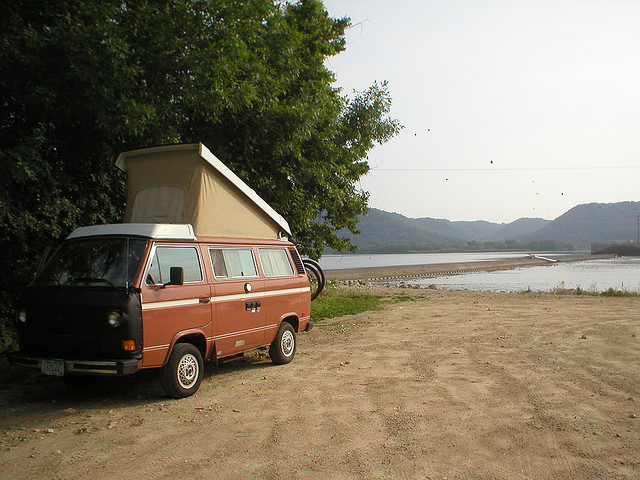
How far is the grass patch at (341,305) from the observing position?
17641 mm

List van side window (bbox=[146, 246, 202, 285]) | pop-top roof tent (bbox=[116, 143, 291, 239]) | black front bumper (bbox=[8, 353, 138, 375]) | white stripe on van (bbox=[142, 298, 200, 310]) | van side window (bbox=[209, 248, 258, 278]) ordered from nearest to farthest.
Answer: black front bumper (bbox=[8, 353, 138, 375]) < white stripe on van (bbox=[142, 298, 200, 310]) < van side window (bbox=[146, 246, 202, 285]) < van side window (bbox=[209, 248, 258, 278]) < pop-top roof tent (bbox=[116, 143, 291, 239])

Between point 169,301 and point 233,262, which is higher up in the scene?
point 233,262

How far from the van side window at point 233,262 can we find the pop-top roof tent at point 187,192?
341mm

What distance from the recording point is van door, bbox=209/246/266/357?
8102 millimetres

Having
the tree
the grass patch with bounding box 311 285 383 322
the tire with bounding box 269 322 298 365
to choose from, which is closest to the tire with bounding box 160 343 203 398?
the tire with bounding box 269 322 298 365

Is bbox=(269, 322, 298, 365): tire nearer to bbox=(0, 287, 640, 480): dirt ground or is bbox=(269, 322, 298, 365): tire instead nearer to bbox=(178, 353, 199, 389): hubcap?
bbox=(0, 287, 640, 480): dirt ground

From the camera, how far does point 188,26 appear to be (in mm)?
10938

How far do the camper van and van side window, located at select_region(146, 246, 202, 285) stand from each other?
15 mm

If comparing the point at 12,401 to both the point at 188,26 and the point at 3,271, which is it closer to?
the point at 3,271

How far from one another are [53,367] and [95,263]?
1371mm

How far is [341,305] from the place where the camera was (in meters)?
19.8

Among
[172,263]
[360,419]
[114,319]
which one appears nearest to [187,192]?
[172,263]

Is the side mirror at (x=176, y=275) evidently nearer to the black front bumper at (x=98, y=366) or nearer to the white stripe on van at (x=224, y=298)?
the white stripe on van at (x=224, y=298)

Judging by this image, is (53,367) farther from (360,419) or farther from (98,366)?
(360,419)
